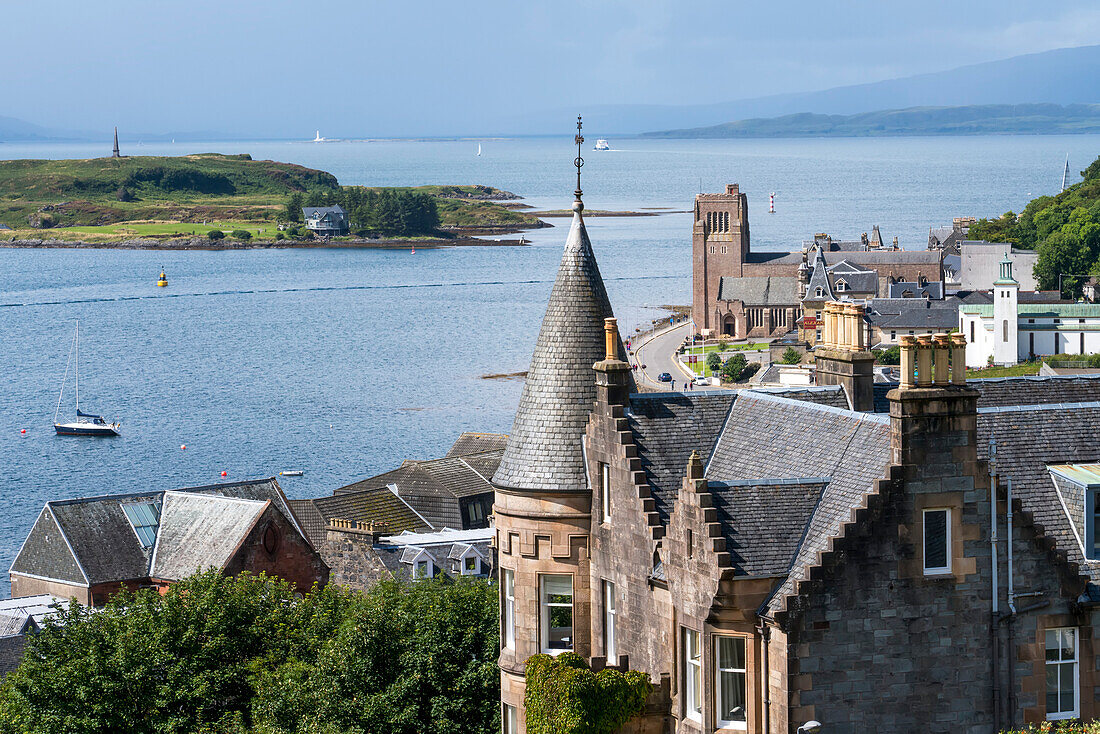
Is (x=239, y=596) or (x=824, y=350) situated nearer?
(x=824, y=350)

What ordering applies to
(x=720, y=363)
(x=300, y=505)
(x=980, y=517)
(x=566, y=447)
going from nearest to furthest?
(x=980, y=517) → (x=566, y=447) → (x=300, y=505) → (x=720, y=363)

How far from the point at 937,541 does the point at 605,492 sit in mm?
7065

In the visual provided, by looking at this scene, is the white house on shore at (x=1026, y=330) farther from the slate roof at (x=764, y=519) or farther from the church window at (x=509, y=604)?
the slate roof at (x=764, y=519)

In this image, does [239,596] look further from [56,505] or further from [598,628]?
[56,505]

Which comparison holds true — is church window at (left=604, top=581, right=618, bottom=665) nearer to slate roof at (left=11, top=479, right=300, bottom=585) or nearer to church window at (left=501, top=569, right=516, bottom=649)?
church window at (left=501, top=569, right=516, bottom=649)

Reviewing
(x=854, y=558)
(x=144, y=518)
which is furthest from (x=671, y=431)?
(x=144, y=518)

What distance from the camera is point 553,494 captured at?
31297 millimetres

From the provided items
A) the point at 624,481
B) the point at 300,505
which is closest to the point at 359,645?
the point at 624,481

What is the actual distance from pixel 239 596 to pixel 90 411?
129 m

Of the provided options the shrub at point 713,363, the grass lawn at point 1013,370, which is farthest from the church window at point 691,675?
the shrub at point 713,363

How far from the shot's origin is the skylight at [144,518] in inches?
2817

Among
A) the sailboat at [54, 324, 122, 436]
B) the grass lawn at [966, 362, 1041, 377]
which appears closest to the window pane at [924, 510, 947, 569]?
the sailboat at [54, 324, 122, 436]

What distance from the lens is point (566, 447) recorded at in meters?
31.6

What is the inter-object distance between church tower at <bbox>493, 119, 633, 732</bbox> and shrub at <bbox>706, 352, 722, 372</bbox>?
151m
